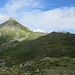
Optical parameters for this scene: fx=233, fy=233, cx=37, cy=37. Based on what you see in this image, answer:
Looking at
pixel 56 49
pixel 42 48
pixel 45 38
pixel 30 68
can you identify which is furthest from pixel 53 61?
pixel 45 38

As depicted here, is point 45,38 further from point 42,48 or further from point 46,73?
point 46,73

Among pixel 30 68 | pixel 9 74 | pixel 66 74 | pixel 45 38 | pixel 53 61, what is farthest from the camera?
pixel 45 38

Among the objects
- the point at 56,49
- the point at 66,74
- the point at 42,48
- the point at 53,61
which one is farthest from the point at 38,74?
the point at 42,48

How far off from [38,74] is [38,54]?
116032mm

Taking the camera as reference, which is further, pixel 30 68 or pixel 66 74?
pixel 30 68

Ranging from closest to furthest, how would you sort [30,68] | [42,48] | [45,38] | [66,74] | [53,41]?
1. [66,74]
2. [30,68]
3. [42,48]
4. [53,41]
5. [45,38]

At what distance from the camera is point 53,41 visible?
17762cm

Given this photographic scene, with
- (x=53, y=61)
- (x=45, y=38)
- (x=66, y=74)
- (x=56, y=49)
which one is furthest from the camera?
(x=45, y=38)

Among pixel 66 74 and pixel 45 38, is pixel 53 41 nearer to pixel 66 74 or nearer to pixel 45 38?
pixel 45 38

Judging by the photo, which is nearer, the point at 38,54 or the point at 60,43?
the point at 38,54

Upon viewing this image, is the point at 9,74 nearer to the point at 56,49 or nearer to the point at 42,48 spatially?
the point at 56,49

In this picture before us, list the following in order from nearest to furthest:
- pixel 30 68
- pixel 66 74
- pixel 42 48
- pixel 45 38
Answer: pixel 66 74
pixel 30 68
pixel 42 48
pixel 45 38

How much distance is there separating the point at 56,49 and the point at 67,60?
102109mm

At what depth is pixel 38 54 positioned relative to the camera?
485ft
